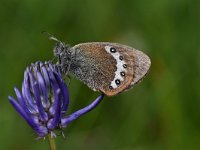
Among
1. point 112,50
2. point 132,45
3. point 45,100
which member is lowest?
point 132,45

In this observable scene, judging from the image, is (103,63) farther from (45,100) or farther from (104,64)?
(45,100)

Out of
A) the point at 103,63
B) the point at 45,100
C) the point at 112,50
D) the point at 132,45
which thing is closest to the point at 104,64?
the point at 103,63

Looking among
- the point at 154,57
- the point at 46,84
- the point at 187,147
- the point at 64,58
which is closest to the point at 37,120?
the point at 46,84

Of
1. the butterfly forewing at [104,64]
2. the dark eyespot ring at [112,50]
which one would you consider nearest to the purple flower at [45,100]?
the butterfly forewing at [104,64]

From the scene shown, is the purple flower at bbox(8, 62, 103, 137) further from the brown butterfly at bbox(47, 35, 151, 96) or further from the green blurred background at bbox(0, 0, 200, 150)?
the green blurred background at bbox(0, 0, 200, 150)

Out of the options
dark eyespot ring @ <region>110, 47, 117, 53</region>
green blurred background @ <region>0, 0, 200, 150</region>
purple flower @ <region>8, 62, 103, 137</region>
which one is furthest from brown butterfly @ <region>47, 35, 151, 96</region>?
green blurred background @ <region>0, 0, 200, 150</region>

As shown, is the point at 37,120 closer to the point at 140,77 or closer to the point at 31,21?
the point at 140,77

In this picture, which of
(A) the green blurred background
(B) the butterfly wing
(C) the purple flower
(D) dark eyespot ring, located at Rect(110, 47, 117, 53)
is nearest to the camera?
(C) the purple flower
